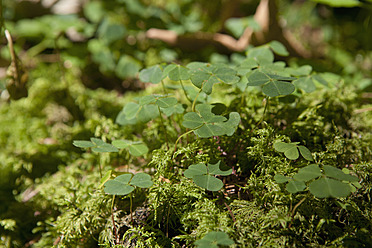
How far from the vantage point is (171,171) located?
1090mm

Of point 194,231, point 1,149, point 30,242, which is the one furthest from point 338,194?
point 1,149

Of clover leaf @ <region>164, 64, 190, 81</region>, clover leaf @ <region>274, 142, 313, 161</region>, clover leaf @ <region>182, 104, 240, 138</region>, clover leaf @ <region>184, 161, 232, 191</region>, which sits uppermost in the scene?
clover leaf @ <region>164, 64, 190, 81</region>

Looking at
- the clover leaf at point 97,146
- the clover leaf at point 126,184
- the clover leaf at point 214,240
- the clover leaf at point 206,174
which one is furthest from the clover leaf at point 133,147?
the clover leaf at point 214,240

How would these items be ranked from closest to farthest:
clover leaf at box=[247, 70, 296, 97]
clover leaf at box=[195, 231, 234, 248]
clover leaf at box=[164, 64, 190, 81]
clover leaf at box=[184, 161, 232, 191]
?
clover leaf at box=[195, 231, 234, 248], clover leaf at box=[184, 161, 232, 191], clover leaf at box=[247, 70, 296, 97], clover leaf at box=[164, 64, 190, 81]

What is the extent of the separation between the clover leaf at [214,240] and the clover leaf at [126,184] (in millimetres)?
247

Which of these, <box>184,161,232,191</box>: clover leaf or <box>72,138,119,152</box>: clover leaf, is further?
<box>72,138,119,152</box>: clover leaf

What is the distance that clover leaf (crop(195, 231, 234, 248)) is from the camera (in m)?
0.74

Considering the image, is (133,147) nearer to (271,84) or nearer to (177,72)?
(177,72)

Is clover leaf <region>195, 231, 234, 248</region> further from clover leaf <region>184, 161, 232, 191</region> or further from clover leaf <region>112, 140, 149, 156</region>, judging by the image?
clover leaf <region>112, 140, 149, 156</region>

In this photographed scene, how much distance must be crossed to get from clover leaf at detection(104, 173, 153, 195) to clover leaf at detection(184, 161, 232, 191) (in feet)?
0.47

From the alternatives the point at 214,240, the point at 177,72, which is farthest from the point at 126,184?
the point at 177,72

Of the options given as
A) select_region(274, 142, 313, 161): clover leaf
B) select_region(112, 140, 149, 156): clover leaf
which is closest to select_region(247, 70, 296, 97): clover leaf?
select_region(274, 142, 313, 161): clover leaf

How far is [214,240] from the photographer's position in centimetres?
76

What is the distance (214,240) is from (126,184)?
0.35 metres
